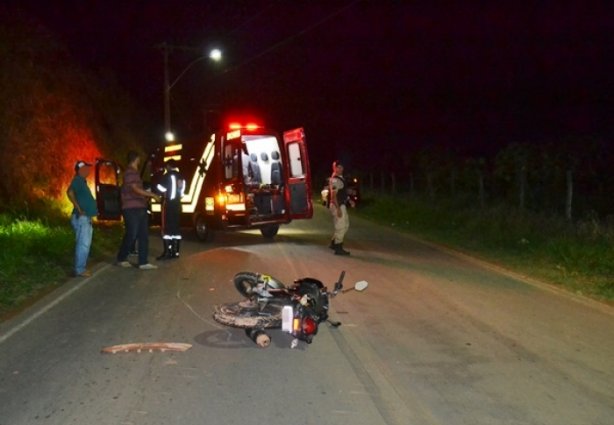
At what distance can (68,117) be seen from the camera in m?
25.0

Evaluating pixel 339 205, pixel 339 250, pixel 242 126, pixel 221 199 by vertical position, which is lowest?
pixel 339 250

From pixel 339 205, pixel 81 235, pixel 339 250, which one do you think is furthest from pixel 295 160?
pixel 81 235

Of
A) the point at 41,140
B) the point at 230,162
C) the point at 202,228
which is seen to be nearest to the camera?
the point at 230,162

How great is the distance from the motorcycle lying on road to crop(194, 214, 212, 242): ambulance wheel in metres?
9.77

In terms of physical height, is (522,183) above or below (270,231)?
above

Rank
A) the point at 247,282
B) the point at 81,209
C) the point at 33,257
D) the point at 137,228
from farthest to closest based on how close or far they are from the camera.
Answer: the point at 33,257
the point at 137,228
the point at 81,209
the point at 247,282

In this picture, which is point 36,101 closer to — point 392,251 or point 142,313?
point 392,251

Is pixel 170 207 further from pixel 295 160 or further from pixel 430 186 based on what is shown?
pixel 430 186

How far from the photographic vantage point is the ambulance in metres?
16.6

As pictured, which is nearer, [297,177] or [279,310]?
[279,310]

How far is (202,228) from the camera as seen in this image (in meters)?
17.6

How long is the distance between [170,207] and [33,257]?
258 cm

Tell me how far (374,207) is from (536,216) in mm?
14346

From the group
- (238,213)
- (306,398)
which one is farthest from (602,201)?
(306,398)
